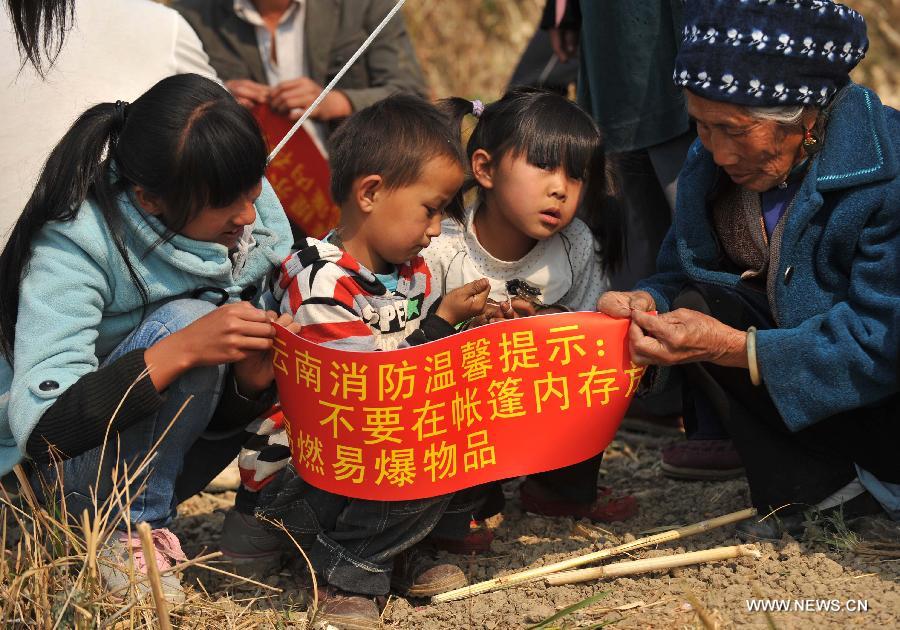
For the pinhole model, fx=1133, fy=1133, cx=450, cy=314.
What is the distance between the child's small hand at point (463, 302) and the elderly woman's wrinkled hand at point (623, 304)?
1.04 ft

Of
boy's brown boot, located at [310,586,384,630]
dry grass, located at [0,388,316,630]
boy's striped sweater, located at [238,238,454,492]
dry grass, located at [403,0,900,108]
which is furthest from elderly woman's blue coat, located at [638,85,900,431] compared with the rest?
dry grass, located at [403,0,900,108]

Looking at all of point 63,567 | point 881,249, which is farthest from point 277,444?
point 881,249

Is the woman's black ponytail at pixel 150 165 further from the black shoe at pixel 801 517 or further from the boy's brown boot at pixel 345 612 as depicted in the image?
the black shoe at pixel 801 517

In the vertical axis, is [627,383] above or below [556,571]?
above

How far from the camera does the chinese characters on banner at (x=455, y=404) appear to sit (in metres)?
2.68

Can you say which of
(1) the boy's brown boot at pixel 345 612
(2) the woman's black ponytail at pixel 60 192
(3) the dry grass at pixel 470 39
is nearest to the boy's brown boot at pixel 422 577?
(1) the boy's brown boot at pixel 345 612

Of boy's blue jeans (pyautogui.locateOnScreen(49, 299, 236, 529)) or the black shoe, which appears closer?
boy's blue jeans (pyautogui.locateOnScreen(49, 299, 236, 529))

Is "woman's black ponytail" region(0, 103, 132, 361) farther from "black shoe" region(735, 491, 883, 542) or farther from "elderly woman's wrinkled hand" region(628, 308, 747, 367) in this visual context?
"black shoe" region(735, 491, 883, 542)

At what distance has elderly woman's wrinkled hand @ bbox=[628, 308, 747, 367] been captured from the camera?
9.04 feet

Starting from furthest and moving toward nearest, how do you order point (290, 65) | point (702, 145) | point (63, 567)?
point (290, 65) < point (702, 145) < point (63, 567)

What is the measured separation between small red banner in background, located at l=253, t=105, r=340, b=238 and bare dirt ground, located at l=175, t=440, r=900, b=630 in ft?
5.61

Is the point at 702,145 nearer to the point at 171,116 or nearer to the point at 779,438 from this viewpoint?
the point at 779,438

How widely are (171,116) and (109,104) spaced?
315mm

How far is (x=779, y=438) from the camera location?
3008 mm
